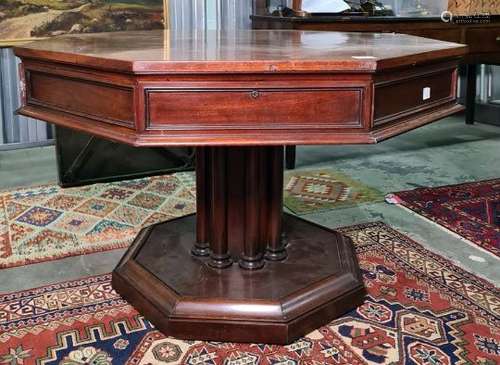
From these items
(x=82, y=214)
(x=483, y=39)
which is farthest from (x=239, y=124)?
(x=483, y=39)

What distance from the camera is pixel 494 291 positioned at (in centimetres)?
213

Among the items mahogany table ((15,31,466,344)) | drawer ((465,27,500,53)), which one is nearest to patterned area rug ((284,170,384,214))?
mahogany table ((15,31,466,344))

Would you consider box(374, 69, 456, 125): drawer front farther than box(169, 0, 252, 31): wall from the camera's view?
No

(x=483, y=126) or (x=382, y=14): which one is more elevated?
(x=382, y=14)

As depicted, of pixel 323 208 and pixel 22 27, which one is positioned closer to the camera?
pixel 323 208

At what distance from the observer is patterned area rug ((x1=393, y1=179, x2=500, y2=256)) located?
2.68 meters

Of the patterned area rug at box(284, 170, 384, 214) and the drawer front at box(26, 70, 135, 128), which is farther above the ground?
the drawer front at box(26, 70, 135, 128)

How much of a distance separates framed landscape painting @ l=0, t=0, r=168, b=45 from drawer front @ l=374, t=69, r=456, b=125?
2805mm

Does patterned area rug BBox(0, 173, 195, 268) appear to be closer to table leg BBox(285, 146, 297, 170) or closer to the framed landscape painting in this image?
table leg BBox(285, 146, 297, 170)

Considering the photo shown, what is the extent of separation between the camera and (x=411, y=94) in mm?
1616

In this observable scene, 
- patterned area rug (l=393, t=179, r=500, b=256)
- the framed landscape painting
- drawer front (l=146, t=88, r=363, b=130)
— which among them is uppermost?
the framed landscape painting

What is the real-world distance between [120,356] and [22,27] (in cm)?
285

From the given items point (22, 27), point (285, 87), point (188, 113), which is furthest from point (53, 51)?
point (22, 27)

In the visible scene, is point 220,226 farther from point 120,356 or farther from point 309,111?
point 309,111
